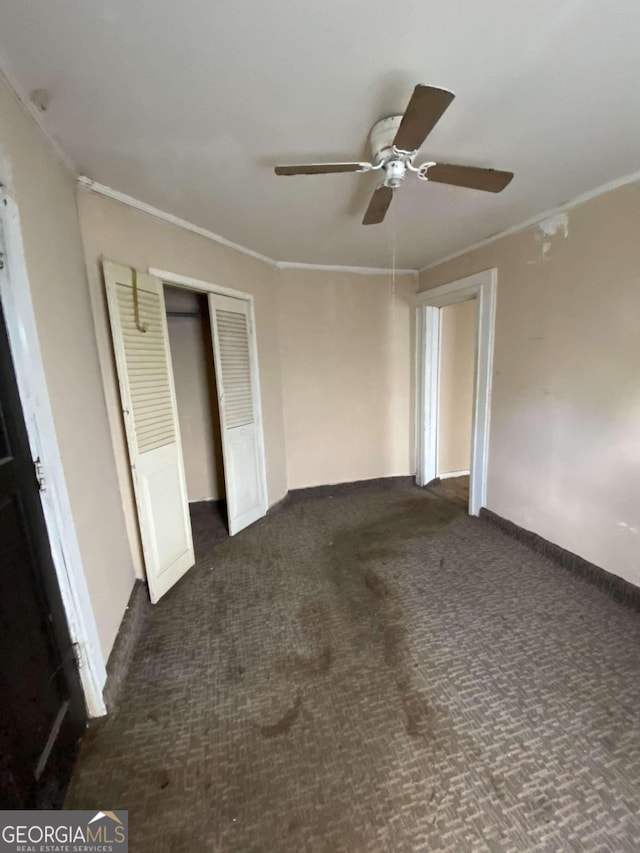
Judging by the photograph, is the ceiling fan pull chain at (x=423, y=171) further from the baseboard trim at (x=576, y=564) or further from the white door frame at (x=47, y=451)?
the baseboard trim at (x=576, y=564)

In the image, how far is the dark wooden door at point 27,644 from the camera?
965 millimetres

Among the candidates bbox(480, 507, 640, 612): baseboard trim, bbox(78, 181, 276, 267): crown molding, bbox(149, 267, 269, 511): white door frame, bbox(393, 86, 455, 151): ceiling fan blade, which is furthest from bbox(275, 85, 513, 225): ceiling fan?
bbox(480, 507, 640, 612): baseboard trim

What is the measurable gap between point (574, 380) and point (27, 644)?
2948mm

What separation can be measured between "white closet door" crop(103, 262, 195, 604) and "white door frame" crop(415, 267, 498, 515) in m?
2.39

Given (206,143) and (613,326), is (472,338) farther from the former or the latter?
(206,143)

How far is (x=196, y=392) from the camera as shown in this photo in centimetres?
339

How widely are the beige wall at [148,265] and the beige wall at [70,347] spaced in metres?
0.07

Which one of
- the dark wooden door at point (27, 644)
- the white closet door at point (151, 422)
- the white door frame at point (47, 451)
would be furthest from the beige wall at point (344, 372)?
the dark wooden door at point (27, 644)

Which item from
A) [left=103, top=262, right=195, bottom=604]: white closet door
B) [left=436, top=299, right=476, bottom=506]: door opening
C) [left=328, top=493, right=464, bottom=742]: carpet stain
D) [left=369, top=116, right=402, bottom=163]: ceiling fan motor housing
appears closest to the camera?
[left=369, top=116, right=402, bottom=163]: ceiling fan motor housing

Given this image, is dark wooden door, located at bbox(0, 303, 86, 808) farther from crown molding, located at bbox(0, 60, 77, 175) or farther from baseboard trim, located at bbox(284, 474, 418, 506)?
baseboard trim, located at bbox(284, 474, 418, 506)

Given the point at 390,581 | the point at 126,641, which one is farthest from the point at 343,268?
the point at 126,641

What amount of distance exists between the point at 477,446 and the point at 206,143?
2.74 m

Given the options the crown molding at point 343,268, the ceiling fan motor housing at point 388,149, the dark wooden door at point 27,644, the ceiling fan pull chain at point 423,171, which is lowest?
the dark wooden door at point 27,644

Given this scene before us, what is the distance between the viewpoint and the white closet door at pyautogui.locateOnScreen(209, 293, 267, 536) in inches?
104
